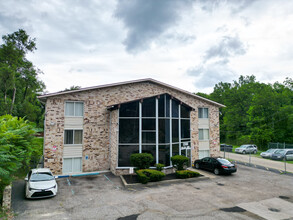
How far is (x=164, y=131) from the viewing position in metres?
16.3

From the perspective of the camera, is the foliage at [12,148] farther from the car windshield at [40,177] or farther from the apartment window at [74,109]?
the apartment window at [74,109]

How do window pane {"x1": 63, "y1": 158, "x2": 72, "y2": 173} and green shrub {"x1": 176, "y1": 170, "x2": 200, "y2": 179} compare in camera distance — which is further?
window pane {"x1": 63, "y1": 158, "x2": 72, "y2": 173}

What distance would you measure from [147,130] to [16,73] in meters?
24.2

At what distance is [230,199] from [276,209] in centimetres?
210

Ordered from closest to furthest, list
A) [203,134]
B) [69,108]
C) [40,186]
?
[40,186]
[69,108]
[203,134]

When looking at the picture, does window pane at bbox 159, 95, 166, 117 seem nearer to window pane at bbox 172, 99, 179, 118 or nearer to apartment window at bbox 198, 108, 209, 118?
window pane at bbox 172, 99, 179, 118

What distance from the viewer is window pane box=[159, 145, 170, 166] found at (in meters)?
16.0

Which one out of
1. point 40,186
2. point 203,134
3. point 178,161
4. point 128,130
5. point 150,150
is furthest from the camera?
point 203,134

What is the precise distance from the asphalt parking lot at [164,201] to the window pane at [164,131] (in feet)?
12.9

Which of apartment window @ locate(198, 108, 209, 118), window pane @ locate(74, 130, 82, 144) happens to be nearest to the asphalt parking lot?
window pane @ locate(74, 130, 82, 144)

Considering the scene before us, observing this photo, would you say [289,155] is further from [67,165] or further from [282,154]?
[67,165]

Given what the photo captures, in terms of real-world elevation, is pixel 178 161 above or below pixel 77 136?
below

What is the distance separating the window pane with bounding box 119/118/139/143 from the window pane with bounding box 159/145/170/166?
2.30 metres

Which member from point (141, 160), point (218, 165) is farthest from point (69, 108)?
point (218, 165)
